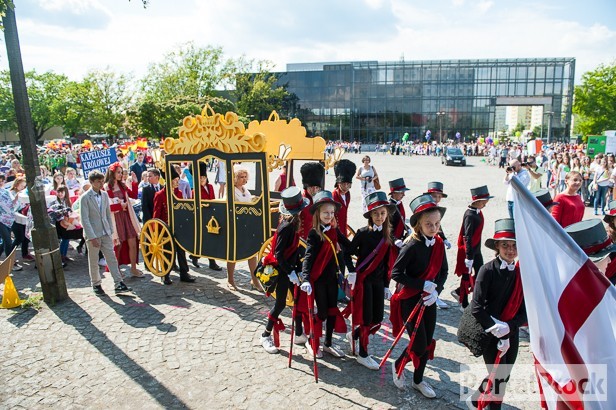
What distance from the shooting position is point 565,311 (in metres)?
2.38

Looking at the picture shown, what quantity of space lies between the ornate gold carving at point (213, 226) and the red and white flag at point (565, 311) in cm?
487

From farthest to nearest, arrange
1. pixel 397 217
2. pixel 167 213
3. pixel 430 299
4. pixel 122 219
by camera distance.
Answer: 1. pixel 122 219
2. pixel 167 213
3. pixel 397 217
4. pixel 430 299

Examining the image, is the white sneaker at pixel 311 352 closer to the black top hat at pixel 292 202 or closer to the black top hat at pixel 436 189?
the black top hat at pixel 292 202

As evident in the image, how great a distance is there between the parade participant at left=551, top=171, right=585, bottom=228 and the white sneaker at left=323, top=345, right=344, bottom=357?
3.47m

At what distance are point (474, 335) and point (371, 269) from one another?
1285mm

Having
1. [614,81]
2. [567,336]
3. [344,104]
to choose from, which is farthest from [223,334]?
[344,104]

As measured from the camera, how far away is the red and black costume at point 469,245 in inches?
223

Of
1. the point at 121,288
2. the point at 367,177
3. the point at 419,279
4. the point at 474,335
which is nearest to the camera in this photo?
the point at 474,335

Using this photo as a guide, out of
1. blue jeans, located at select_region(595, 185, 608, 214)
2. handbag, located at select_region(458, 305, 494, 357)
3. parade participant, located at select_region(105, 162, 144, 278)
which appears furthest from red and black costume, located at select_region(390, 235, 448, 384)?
blue jeans, located at select_region(595, 185, 608, 214)

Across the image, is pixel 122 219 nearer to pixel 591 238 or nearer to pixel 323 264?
pixel 323 264

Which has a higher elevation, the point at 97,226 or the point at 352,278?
the point at 97,226

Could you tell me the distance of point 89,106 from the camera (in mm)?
46625

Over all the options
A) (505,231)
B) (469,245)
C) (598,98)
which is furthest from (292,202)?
(598,98)

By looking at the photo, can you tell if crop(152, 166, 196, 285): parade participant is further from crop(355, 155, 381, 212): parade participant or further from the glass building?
the glass building
